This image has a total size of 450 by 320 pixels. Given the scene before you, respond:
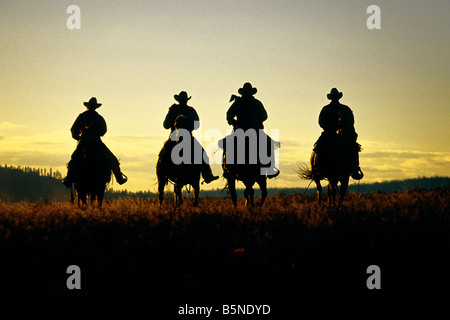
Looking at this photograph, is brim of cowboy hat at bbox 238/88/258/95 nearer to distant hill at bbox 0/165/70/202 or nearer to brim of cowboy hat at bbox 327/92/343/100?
brim of cowboy hat at bbox 327/92/343/100

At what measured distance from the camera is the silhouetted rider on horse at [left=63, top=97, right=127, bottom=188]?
49.0 feet

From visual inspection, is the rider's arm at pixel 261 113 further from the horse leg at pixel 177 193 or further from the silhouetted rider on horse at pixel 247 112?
the horse leg at pixel 177 193

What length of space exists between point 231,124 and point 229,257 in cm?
752

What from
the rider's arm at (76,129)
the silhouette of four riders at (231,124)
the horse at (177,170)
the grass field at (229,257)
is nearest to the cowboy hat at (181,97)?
the silhouette of four riders at (231,124)

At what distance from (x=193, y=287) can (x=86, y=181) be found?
8.59 meters

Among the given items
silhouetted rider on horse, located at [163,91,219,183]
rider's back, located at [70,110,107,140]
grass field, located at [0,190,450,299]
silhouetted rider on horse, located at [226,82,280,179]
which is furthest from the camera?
silhouetted rider on horse, located at [163,91,219,183]

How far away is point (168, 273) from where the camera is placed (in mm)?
7445

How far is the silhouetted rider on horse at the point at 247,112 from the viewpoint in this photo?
575 inches

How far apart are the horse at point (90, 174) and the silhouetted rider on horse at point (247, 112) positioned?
3.57 meters

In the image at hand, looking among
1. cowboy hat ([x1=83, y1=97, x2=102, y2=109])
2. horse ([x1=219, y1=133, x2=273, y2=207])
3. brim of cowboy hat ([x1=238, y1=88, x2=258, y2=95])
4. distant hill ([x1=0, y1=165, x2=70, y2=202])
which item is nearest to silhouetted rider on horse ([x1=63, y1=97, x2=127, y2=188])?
cowboy hat ([x1=83, y1=97, x2=102, y2=109])

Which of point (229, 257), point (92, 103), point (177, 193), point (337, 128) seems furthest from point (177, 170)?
point (229, 257)

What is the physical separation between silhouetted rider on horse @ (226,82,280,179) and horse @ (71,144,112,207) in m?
3.57

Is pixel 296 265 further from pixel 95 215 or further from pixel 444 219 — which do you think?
pixel 95 215
